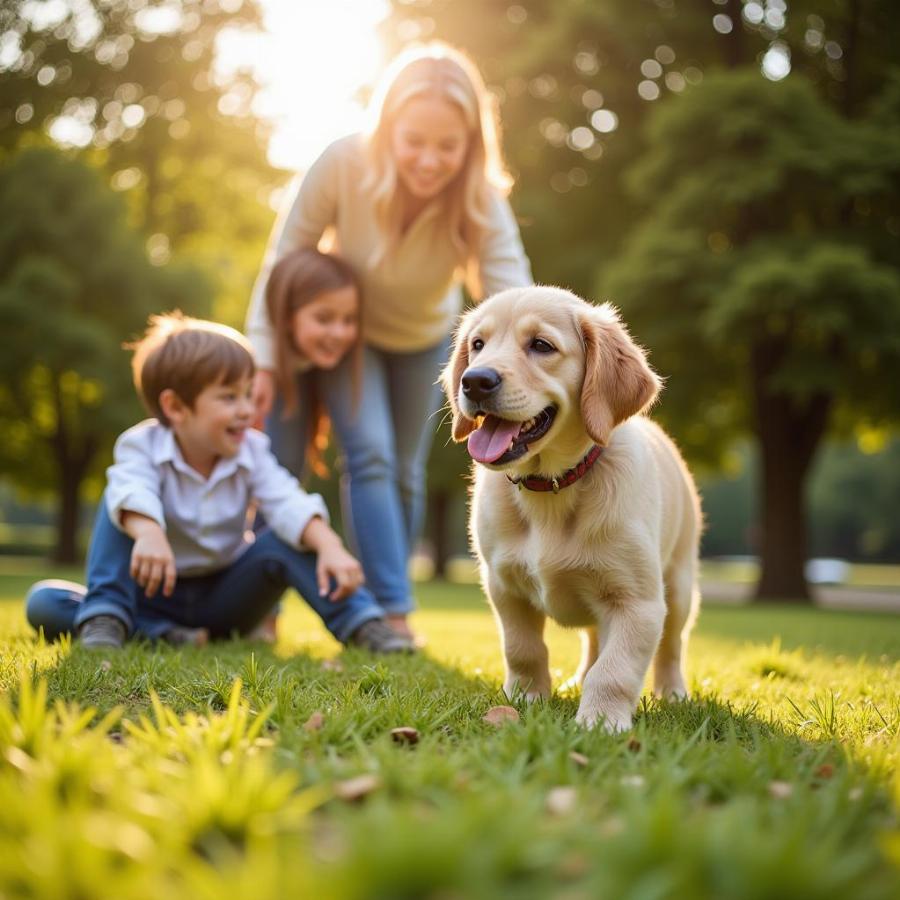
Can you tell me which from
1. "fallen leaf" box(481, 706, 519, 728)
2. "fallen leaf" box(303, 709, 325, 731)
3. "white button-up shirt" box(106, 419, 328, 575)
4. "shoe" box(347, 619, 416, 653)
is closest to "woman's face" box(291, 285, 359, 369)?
"white button-up shirt" box(106, 419, 328, 575)

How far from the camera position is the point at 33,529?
216ft

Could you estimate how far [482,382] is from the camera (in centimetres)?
312

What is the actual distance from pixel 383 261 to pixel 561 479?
2.44m

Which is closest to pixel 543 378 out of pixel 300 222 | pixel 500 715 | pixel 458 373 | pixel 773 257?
pixel 458 373

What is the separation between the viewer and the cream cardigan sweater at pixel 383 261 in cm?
518

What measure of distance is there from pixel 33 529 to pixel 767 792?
70.5m

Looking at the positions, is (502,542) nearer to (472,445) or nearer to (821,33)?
(472,445)

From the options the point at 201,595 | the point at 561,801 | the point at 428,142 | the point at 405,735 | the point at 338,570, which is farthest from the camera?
the point at 428,142

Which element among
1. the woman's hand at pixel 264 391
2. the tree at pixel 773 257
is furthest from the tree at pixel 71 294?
the woman's hand at pixel 264 391

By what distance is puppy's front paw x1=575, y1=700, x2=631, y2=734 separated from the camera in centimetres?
268

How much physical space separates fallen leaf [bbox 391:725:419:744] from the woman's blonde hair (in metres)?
3.30

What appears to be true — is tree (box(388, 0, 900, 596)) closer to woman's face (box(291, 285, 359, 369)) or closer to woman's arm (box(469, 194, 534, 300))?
woman's arm (box(469, 194, 534, 300))

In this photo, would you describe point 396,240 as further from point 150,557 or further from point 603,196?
point 603,196

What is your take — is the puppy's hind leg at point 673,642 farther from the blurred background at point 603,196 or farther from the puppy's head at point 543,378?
the blurred background at point 603,196
